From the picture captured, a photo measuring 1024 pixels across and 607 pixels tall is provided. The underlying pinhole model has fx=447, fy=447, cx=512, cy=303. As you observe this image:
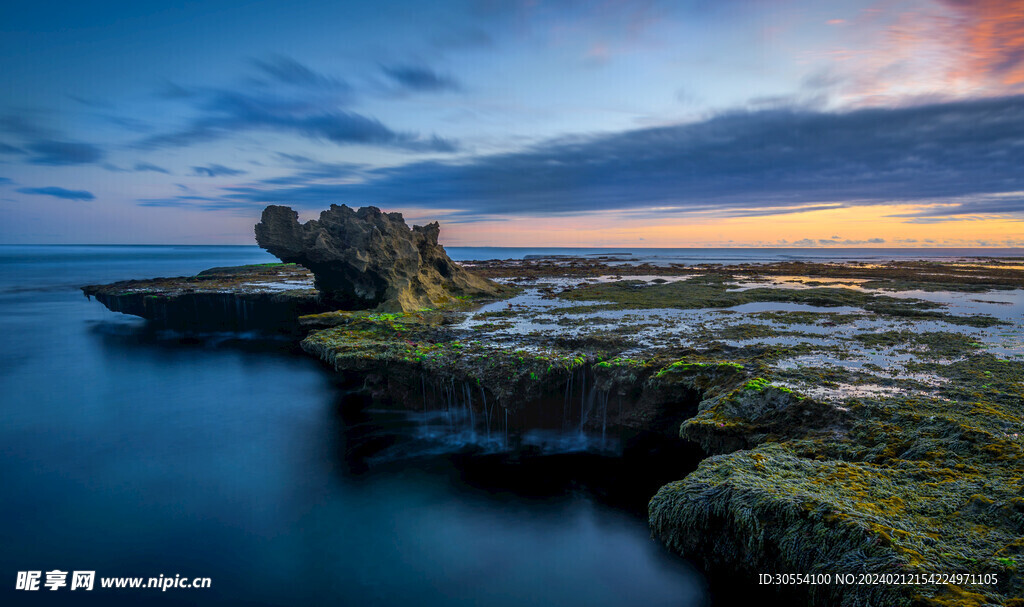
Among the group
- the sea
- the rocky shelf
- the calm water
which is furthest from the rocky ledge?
the calm water

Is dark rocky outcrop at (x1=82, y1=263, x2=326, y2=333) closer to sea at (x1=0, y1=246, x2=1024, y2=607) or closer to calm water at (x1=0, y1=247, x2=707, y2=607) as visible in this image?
sea at (x1=0, y1=246, x2=1024, y2=607)

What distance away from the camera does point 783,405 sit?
457 inches

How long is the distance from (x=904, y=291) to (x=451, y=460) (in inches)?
2077

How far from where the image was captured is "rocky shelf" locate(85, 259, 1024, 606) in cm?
616

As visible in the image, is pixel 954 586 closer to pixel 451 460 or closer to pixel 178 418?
pixel 451 460

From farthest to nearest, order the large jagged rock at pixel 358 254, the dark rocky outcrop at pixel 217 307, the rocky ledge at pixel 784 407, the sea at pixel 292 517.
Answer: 1. the dark rocky outcrop at pixel 217 307
2. the large jagged rock at pixel 358 254
3. the sea at pixel 292 517
4. the rocky ledge at pixel 784 407

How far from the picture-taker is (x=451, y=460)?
16328 mm

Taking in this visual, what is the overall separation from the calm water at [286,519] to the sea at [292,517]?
52 millimetres

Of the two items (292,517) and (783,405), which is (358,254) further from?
(783,405)

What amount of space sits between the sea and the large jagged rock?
1190cm

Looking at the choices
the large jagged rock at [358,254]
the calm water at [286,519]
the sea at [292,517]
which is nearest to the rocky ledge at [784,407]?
the large jagged rock at [358,254]

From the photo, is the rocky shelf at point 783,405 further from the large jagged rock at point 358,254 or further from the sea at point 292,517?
the sea at point 292,517

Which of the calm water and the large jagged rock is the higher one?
the large jagged rock

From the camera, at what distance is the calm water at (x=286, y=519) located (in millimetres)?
11328
